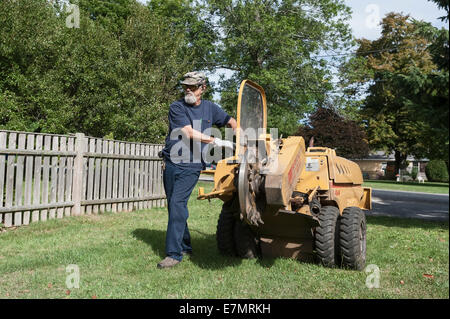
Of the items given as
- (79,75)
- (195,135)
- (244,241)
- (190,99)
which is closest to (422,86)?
(195,135)

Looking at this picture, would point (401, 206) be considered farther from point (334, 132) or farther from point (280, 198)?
point (334, 132)

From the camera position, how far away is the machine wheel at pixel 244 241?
16.5ft

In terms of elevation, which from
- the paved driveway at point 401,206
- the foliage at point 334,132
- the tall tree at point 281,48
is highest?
the tall tree at point 281,48

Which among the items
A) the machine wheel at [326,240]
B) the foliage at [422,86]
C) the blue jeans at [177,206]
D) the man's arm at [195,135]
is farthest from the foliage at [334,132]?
the foliage at [422,86]

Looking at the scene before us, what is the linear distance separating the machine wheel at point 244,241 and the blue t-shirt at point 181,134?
3.01 ft

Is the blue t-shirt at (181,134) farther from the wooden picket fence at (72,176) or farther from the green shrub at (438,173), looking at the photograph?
the wooden picket fence at (72,176)

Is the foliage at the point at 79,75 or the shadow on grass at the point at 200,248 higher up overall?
the foliage at the point at 79,75

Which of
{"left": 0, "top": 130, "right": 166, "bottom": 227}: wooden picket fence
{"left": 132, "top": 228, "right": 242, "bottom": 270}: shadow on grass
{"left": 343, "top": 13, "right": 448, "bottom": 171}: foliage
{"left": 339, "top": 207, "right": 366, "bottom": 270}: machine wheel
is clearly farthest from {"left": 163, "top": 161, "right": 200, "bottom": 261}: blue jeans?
{"left": 0, "top": 130, "right": 166, "bottom": 227}: wooden picket fence

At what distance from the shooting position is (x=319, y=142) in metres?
25.0

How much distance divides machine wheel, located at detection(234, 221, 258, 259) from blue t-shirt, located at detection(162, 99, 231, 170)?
0.92 m

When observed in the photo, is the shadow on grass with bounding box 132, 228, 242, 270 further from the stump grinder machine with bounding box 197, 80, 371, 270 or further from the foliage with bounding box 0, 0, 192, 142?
the foliage with bounding box 0, 0, 192, 142

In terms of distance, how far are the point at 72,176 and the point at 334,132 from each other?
745 inches
